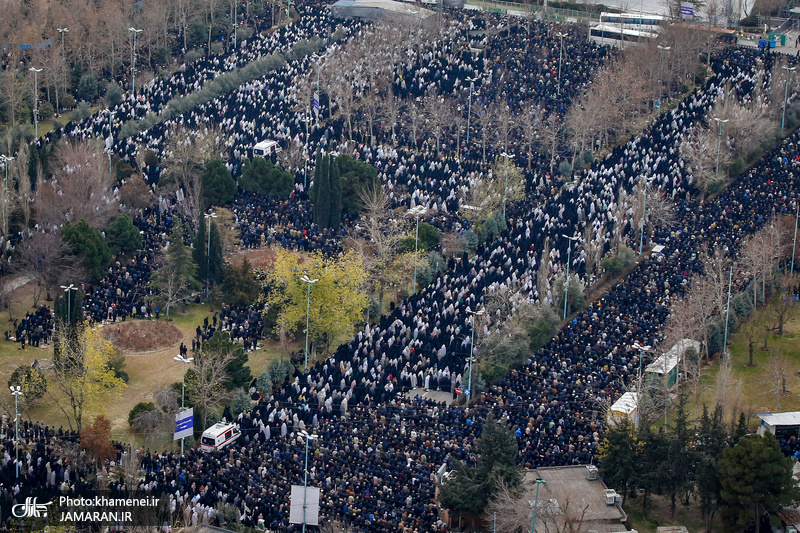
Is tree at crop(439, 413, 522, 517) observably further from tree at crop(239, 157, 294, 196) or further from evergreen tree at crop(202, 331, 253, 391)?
tree at crop(239, 157, 294, 196)

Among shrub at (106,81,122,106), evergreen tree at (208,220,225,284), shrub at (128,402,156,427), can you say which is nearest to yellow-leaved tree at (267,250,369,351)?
evergreen tree at (208,220,225,284)

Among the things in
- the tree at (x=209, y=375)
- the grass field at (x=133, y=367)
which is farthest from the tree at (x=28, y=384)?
the tree at (x=209, y=375)

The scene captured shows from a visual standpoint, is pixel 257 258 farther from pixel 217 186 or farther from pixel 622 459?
pixel 622 459

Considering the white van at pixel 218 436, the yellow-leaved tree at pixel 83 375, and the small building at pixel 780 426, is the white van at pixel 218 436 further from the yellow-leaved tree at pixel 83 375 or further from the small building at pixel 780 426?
the small building at pixel 780 426

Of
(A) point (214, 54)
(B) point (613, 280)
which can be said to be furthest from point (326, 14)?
(B) point (613, 280)

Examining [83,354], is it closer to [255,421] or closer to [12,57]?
[255,421]

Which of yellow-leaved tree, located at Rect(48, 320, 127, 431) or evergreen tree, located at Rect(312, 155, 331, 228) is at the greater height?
evergreen tree, located at Rect(312, 155, 331, 228)
